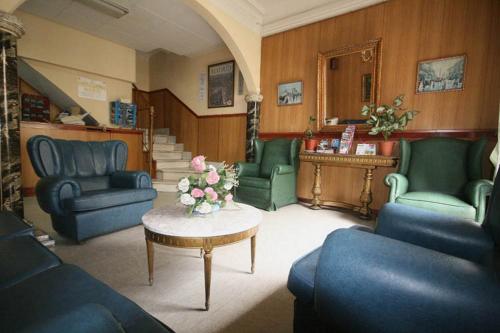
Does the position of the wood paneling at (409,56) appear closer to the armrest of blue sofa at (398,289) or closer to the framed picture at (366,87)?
the framed picture at (366,87)

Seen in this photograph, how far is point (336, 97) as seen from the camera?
3633mm

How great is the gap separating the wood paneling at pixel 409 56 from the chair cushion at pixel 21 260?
11.5 feet

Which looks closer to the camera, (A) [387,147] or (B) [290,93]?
(A) [387,147]

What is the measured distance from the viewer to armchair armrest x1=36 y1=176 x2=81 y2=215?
2064mm

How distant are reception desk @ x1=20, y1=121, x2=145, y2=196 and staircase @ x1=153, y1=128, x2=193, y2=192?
0.43 m

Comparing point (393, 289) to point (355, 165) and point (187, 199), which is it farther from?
point (355, 165)

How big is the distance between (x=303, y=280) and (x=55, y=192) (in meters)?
2.22

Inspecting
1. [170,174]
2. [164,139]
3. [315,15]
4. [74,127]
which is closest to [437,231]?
[315,15]

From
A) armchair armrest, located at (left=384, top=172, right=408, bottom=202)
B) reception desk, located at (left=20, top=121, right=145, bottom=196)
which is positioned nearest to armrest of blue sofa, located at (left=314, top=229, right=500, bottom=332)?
armchair armrest, located at (left=384, top=172, right=408, bottom=202)

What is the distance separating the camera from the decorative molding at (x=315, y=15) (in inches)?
133

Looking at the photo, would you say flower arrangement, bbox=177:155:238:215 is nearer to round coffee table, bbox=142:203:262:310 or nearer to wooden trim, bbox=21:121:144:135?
round coffee table, bbox=142:203:262:310

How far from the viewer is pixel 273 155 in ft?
12.7

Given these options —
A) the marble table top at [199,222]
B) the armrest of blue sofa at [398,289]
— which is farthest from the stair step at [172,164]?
the armrest of blue sofa at [398,289]

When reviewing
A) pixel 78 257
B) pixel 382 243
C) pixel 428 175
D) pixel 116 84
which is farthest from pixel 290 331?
pixel 116 84
